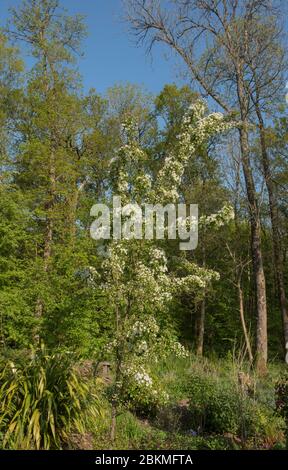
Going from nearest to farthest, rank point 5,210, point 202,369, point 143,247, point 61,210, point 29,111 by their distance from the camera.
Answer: point 143,247 < point 202,369 < point 5,210 < point 61,210 < point 29,111

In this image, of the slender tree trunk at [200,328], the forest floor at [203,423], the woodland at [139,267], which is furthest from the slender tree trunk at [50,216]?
the slender tree trunk at [200,328]

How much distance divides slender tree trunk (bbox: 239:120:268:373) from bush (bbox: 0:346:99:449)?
22.0ft

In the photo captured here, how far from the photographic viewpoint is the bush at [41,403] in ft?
15.0

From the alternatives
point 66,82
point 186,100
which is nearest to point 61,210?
point 66,82

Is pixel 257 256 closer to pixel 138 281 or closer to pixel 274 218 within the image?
pixel 274 218

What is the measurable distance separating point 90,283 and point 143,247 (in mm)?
756

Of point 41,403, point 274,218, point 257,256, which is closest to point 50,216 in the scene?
point 257,256

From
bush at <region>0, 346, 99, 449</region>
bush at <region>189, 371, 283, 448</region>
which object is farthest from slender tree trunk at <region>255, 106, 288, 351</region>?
bush at <region>0, 346, 99, 449</region>

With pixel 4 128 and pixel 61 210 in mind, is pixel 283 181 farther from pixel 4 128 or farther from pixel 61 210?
pixel 4 128

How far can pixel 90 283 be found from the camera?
5.29 metres

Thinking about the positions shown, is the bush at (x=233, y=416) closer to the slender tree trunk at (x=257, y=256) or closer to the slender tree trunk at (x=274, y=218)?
the slender tree trunk at (x=257, y=256)

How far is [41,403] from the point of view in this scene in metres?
4.85

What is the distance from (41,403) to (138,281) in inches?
65.5

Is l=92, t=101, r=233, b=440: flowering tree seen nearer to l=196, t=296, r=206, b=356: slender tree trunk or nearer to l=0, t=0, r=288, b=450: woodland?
l=0, t=0, r=288, b=450: woodland
